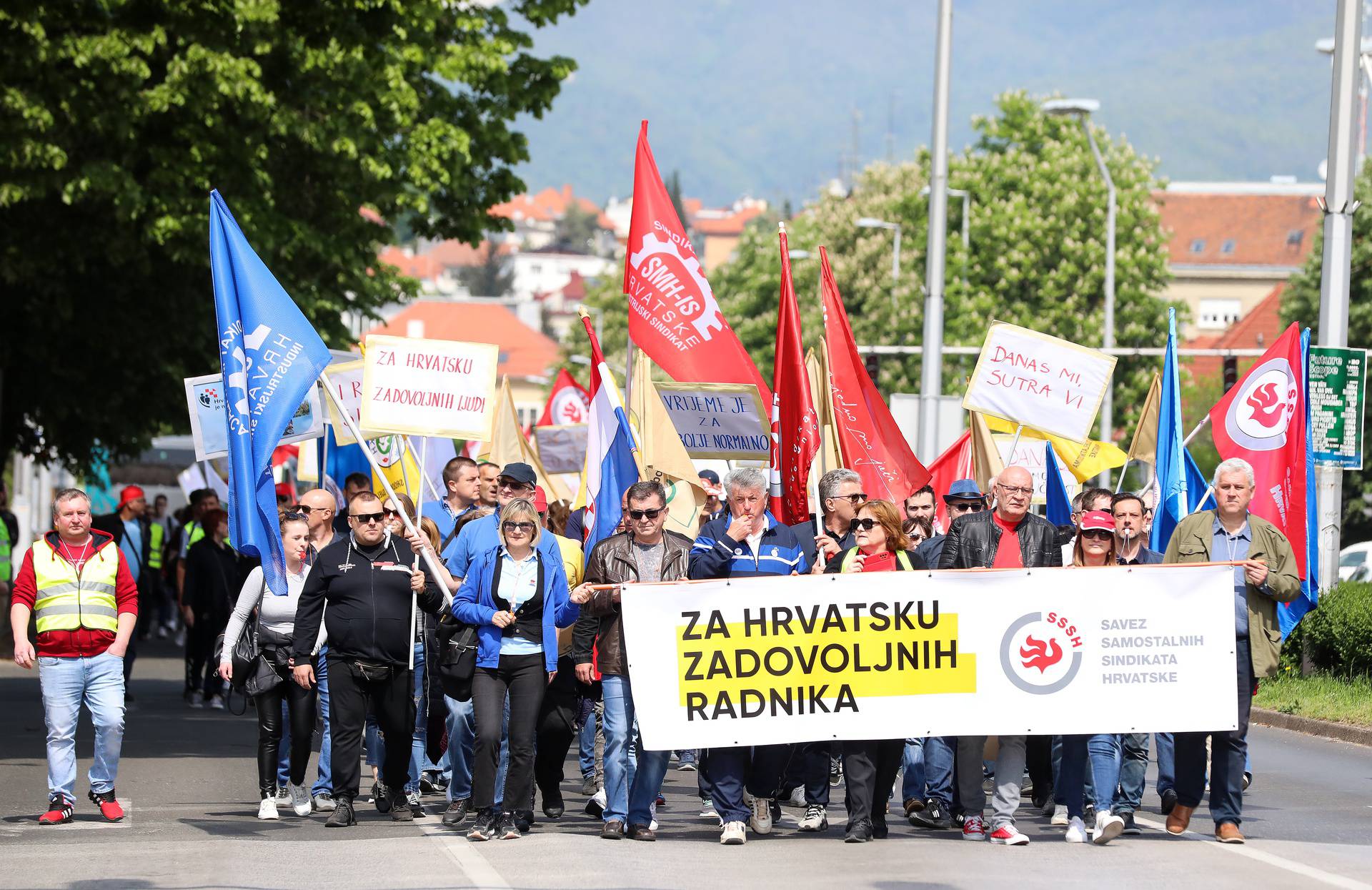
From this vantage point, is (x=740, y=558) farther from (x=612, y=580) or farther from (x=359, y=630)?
(x=359, y=630)

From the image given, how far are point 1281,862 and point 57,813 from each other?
6.19m

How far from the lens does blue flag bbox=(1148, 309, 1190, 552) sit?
45.9 feet

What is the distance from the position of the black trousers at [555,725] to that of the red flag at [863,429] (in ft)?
11.3

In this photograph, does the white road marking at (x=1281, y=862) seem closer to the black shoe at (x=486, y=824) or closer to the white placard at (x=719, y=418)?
the black shoe at (x=486, y=824)

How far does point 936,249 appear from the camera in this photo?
Answer: 26.1 metres

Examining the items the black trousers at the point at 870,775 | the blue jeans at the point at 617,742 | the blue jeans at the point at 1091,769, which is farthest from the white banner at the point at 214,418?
the blue jeans at the point at 1091,769

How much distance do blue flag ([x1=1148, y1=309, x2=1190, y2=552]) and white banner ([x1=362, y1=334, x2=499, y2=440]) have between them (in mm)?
4677

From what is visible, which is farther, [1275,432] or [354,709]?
[1275,432]

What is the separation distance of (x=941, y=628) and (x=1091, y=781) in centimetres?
110

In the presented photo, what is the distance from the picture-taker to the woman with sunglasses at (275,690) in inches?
469

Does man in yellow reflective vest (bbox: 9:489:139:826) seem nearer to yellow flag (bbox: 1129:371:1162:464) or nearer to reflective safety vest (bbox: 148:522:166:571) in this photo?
yellow flag (bbox: 1129:371:1162:464)

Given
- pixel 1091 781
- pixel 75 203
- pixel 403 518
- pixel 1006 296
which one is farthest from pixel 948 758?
pixel 1006 296

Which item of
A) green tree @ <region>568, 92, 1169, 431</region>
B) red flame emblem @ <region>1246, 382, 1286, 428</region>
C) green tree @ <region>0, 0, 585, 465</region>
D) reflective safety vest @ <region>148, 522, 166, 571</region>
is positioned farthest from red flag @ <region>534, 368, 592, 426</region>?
green tree @ <region>568, 92, 1169, 431</region>

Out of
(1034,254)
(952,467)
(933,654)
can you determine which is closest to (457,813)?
(933,654)
